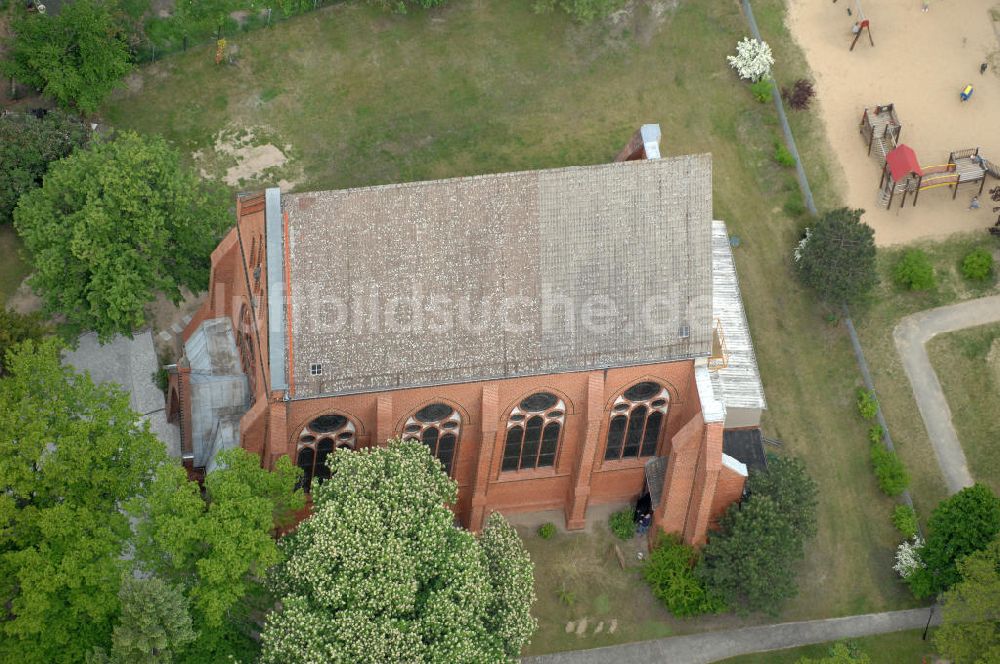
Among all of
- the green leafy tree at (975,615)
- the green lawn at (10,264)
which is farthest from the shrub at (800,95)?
the green lawn at (10,264)

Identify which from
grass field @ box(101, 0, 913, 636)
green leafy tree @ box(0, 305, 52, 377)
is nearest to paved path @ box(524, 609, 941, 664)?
grass field @ box(101, 0, 913, 636)

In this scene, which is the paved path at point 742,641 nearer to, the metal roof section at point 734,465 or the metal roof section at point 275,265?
the metal roof section at point 734,465

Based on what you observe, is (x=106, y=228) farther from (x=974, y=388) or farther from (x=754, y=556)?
(x=974, y=388)

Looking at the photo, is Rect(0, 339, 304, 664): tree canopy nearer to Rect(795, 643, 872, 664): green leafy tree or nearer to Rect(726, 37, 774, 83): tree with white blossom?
Rect(795, 643, 872, 664): green leafy tree

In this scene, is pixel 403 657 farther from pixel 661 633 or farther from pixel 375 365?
pixel 661 633

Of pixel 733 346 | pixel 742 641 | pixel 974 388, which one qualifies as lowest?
pixel 742 641

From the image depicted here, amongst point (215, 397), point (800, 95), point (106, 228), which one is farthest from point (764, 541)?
point (106, 228)

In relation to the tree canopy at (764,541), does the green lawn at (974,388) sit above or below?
above
